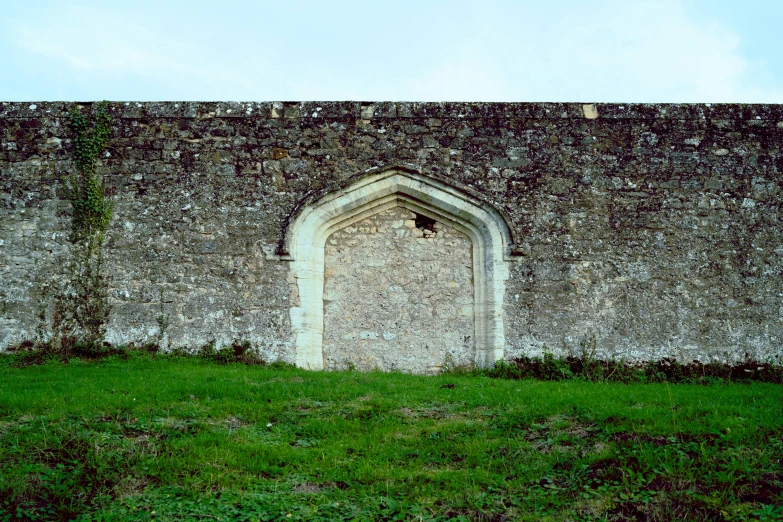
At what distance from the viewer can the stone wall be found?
28.0ft

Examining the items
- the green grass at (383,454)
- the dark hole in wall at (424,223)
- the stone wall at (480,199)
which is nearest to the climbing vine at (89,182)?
the stone wall at (480,199)

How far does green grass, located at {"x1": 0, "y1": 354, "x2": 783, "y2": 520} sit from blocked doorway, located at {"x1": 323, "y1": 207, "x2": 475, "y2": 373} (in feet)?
7.40

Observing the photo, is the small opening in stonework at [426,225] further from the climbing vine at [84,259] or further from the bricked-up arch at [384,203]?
the climbing vine at [84,259]

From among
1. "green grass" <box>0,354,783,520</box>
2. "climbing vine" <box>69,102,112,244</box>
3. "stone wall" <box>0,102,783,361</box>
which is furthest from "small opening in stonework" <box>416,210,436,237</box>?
"climbing vine" <box>69,102,112,244</box>

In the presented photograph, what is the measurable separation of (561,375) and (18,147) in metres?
7.39

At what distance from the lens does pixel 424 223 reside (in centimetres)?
917

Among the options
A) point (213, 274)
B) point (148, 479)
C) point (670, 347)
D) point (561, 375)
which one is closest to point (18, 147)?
point (213, 274)

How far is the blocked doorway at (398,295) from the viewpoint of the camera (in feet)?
29.0

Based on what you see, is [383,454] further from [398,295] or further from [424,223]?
[424,223]

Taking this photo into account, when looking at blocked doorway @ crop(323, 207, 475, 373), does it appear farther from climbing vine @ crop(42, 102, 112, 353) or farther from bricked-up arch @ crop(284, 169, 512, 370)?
climbing vine @ crop(42, 102, 112, 353)

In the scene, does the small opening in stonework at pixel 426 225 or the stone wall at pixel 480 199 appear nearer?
A: the stone wall at pixel 480 199

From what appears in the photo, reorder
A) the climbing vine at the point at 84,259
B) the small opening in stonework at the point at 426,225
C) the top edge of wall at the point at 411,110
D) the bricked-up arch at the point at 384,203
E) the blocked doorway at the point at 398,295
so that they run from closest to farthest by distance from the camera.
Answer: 1. the climbing vine at the point at 84,259
2. the bricked-up arch at the point at 384,203
3. the blocked doorway at the point at 398,295
4. the top edge of wall at the point at 411,110
5. the small opening in stonework at the point at 426,225

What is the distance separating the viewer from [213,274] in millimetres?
8602

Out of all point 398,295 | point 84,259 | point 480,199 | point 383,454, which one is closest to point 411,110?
point 480,199
